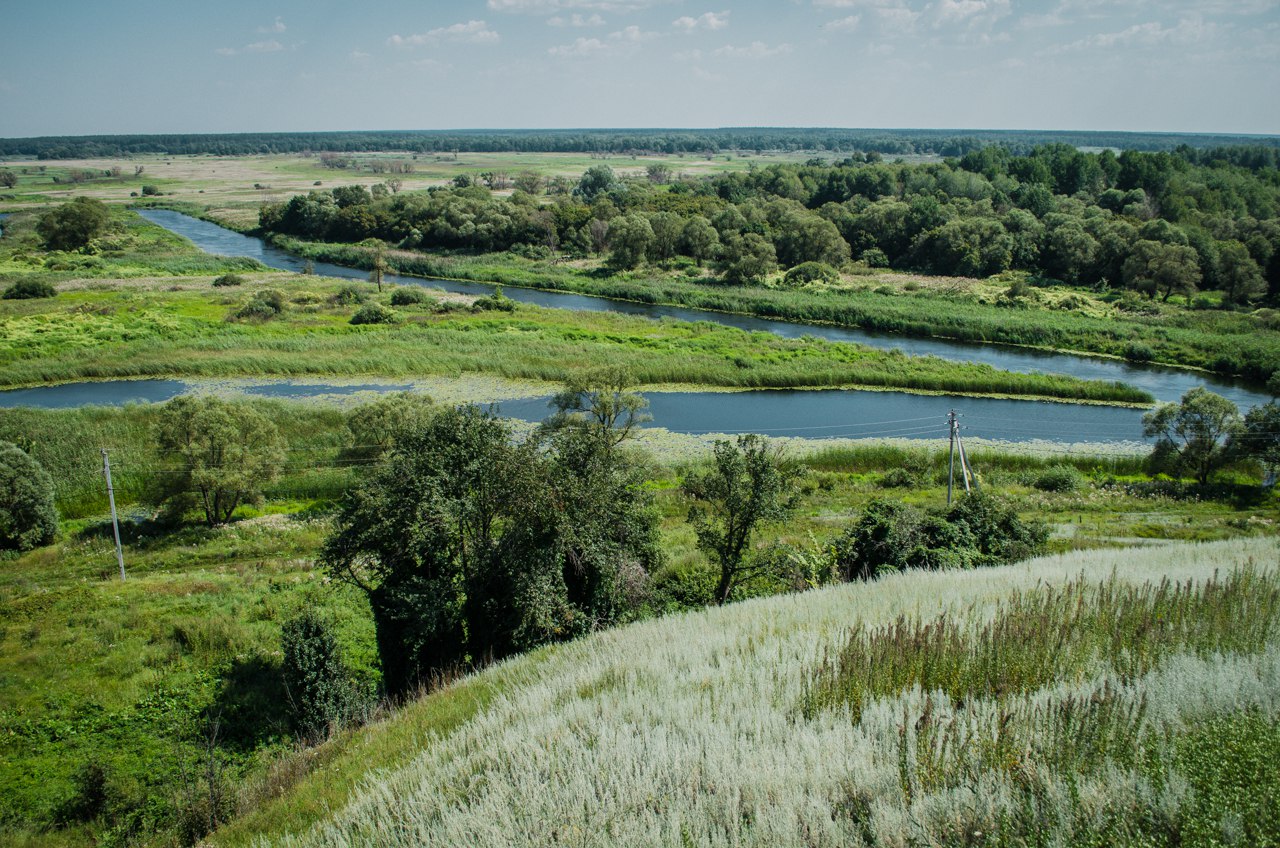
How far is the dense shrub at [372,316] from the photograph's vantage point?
51938 mm

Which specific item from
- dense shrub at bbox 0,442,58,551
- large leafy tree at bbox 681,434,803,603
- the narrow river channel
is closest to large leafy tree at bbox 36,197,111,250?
the narrow river channel

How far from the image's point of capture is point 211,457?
80.6ft

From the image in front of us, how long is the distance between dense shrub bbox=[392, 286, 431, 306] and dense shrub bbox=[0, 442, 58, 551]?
36.1 m

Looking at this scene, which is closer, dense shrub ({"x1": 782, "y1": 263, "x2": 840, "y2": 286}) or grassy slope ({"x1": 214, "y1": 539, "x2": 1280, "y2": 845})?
grassy slope ({"x1": 214, "y1": 539, "x2": 1280, "y2": 845})

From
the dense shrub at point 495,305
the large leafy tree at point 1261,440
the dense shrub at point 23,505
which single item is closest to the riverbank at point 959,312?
the dense shrub at point 495,305

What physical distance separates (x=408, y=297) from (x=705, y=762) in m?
57.6

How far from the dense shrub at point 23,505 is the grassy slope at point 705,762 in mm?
20342

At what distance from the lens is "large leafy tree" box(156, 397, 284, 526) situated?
79.7 ft

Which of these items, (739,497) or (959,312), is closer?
(739,497)

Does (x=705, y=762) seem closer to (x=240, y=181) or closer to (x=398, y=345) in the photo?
(x=398, y=345)

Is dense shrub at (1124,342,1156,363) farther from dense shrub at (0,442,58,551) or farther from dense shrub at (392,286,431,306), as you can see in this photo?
dense shrub at (0,442,58,551)

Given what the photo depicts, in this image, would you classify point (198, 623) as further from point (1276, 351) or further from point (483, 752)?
point (1276, 351)

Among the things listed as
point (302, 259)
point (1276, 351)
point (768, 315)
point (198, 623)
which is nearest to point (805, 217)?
point (768, 315)

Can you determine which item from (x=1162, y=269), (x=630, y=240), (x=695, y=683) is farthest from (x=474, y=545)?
(x=1162, y=269)
